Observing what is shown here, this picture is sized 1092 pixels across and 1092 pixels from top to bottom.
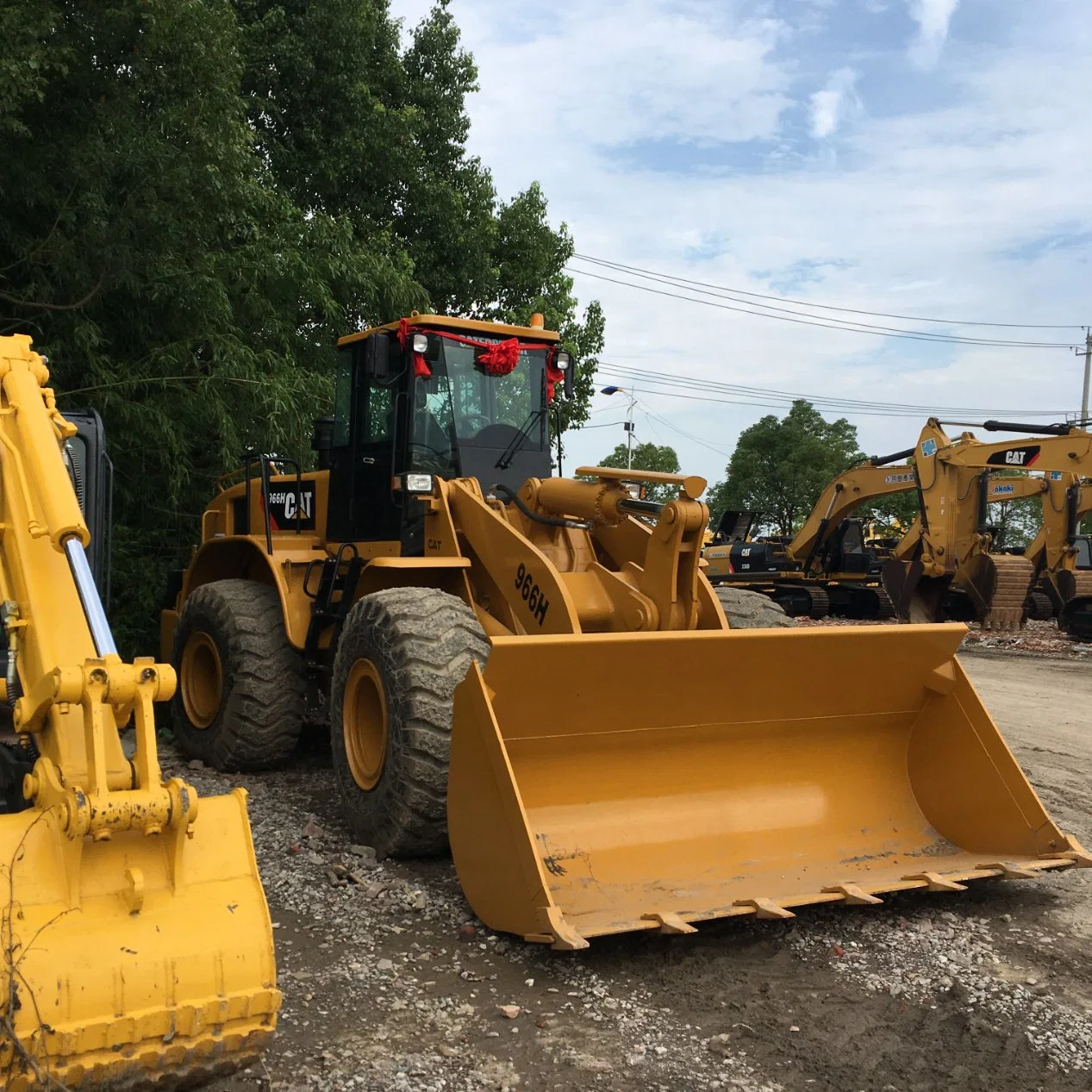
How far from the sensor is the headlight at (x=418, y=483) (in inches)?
236

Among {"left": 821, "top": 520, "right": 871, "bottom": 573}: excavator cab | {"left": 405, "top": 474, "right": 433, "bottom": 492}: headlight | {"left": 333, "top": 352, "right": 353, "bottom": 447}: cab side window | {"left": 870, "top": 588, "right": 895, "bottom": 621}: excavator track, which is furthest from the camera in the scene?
{"left": 821, "top": 520, "right": 871, "bottom": 573}: excavator cab

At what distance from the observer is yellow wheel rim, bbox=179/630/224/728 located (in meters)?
7.07

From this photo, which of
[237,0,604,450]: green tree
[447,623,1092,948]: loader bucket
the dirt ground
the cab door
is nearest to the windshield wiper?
the cab door

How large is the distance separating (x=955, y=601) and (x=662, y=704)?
13.9 m

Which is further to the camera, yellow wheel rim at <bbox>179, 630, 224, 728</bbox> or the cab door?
yellow wheel rim at <bbox>179, 630, 224, 728</bbox>

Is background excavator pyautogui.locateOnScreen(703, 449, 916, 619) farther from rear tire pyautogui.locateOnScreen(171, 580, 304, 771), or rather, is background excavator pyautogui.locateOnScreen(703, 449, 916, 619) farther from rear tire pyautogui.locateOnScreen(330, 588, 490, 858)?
rear tire pyautogui.locateOnScreen(330, 588, 490, 858)

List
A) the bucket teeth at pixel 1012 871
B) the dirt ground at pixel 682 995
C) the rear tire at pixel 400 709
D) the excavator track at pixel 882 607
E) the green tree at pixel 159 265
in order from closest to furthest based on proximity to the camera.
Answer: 1. the dirt ground at pixel 682 995
2. the bucket teeth at pixel 1012 871
3. the rear tire at pixel 400 709
4. the green tree at pixel 159 265
5. the excavator track at pixel 882 607

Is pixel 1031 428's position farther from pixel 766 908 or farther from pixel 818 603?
pixel 766 908

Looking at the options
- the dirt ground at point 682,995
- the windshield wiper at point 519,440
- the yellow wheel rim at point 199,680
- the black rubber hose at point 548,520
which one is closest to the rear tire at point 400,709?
the dirt ground at point 682,995

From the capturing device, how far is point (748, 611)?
20.3ft

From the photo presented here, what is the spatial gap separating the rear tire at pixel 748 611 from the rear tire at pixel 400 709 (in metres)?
1.73

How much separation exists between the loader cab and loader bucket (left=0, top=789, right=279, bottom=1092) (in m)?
3.42

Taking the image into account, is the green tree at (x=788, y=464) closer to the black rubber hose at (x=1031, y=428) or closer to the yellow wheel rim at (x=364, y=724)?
the black rubber hose at (x=1031, y=428)

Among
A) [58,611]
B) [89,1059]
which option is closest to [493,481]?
[58,611]
